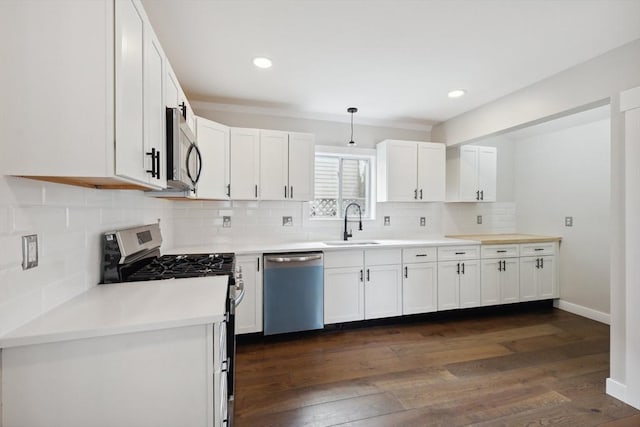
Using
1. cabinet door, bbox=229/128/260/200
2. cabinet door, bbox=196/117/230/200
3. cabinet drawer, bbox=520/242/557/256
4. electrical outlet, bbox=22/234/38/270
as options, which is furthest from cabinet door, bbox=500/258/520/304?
electrical outlet, bbox=22/234/38/270

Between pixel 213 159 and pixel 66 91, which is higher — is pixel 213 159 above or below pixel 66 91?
above

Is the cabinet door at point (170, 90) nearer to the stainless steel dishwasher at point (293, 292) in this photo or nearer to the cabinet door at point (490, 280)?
the stainless steel dishwasher at point (293, 292)

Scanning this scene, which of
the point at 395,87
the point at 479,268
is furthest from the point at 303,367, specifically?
the point at 395,87

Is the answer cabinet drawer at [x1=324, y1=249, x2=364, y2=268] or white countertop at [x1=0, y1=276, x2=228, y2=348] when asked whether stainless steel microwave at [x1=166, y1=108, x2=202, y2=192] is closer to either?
white countertop at [x1=0, y1=276, x2=228, y2=348]

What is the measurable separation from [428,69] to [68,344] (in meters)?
2.85

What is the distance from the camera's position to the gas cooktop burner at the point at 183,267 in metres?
1.64

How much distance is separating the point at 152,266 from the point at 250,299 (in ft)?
3.50

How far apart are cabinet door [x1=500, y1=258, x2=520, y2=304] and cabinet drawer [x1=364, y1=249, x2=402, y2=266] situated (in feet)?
4.74

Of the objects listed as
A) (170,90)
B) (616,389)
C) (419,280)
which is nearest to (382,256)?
(419,280)

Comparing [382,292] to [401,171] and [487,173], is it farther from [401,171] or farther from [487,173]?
Result: [487,173]

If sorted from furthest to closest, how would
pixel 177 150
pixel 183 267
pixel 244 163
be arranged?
pixel 244 163
pixel 183 267
pixel 177 150

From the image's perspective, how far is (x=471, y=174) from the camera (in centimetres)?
387

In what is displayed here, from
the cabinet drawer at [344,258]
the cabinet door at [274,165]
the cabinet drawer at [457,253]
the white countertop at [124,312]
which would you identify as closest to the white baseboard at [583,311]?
the cabinet drawer at [457,253]

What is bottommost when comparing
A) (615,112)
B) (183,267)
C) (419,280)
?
(419,280)
